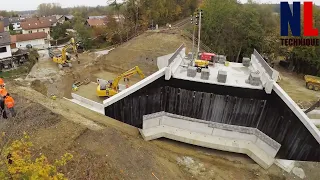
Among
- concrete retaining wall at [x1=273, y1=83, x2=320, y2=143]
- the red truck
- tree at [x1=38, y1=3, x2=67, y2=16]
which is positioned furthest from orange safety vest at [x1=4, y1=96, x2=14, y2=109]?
tree at [x1=38, y1=3, x2=67, y2=16]

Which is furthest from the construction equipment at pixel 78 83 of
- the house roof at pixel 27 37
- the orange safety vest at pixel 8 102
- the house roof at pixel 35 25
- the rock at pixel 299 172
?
the house roof at pixel 35 25

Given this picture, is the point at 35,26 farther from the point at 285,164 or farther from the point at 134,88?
the point at 285,164

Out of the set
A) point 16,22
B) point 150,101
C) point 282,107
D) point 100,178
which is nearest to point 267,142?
point 282,107

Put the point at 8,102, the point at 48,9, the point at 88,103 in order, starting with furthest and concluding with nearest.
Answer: the point at 48,9 < the point at 88,103 < the point at 8,102

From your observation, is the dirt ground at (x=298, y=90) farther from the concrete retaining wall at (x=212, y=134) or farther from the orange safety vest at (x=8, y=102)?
the orange safety vest at (x=8, y=102)

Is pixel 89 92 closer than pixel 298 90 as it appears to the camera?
No

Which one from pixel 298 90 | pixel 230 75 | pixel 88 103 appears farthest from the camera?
pixel 298 90

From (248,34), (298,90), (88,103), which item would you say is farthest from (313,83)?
(88,103)
